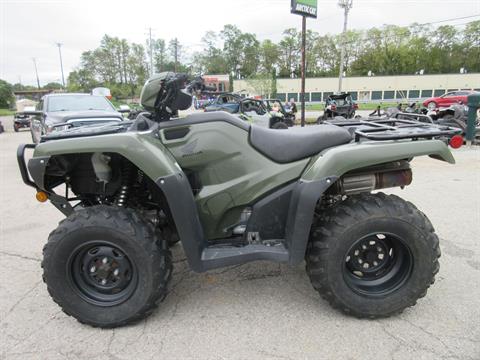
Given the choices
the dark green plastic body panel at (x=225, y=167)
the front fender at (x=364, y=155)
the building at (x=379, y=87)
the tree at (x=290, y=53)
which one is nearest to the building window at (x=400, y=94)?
the building at (x=379, y=87)

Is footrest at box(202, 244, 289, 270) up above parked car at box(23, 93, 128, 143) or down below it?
below

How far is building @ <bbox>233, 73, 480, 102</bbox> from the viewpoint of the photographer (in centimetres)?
5834

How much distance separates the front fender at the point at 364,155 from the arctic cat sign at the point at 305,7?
15099mm

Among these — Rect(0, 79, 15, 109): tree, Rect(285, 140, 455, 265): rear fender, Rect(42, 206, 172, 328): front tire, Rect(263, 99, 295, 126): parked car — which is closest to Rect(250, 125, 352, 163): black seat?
Rect(285, 140, 455, 265): rear fender

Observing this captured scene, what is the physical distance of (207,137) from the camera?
2.55 metres

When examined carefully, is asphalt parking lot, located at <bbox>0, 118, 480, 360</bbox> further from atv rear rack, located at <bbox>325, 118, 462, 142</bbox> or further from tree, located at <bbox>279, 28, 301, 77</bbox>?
tree, located at <bbox>279, 28, 301, 77</bbox>

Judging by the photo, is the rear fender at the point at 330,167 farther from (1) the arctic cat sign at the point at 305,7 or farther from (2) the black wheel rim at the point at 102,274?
(1) the arctic cat sign at the point at 305,7

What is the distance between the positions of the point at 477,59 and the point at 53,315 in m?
90.1

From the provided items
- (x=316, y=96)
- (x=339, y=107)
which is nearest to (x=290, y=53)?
(x=316, y=96)

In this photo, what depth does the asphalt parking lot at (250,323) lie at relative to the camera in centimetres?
230

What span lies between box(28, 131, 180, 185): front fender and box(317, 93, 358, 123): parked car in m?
16.5

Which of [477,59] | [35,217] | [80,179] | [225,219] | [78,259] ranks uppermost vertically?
[477,59]

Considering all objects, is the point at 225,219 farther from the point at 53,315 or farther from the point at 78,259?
the point at 53,315

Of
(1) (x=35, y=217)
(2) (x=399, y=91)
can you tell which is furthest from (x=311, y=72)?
(1) (x=35, y=217)
